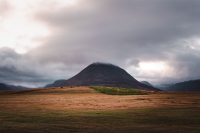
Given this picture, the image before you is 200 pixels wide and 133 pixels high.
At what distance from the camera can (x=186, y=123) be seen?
158ft

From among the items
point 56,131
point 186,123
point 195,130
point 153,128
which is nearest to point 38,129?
point 56,131

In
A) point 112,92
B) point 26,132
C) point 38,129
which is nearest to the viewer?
point 26,132

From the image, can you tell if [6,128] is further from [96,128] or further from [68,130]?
[96,128]

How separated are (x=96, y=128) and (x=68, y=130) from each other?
12.8ft

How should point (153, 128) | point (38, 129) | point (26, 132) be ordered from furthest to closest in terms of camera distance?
point (153, 128), point (38, 129), point (26, 132)

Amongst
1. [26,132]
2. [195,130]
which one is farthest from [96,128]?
[195,130]

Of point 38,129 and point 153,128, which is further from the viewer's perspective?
point 153,128

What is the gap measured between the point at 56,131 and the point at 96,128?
5507mm

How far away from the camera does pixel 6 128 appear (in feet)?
126

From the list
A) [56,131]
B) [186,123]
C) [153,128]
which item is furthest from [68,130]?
[186,123]

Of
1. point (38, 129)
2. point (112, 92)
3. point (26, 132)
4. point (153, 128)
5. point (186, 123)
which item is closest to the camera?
point (26, 132)

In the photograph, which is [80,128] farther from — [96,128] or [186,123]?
[186,123]

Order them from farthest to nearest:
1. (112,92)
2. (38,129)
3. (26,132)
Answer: (112,92) < (38,129) < (26,132)

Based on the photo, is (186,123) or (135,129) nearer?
(135,129)
